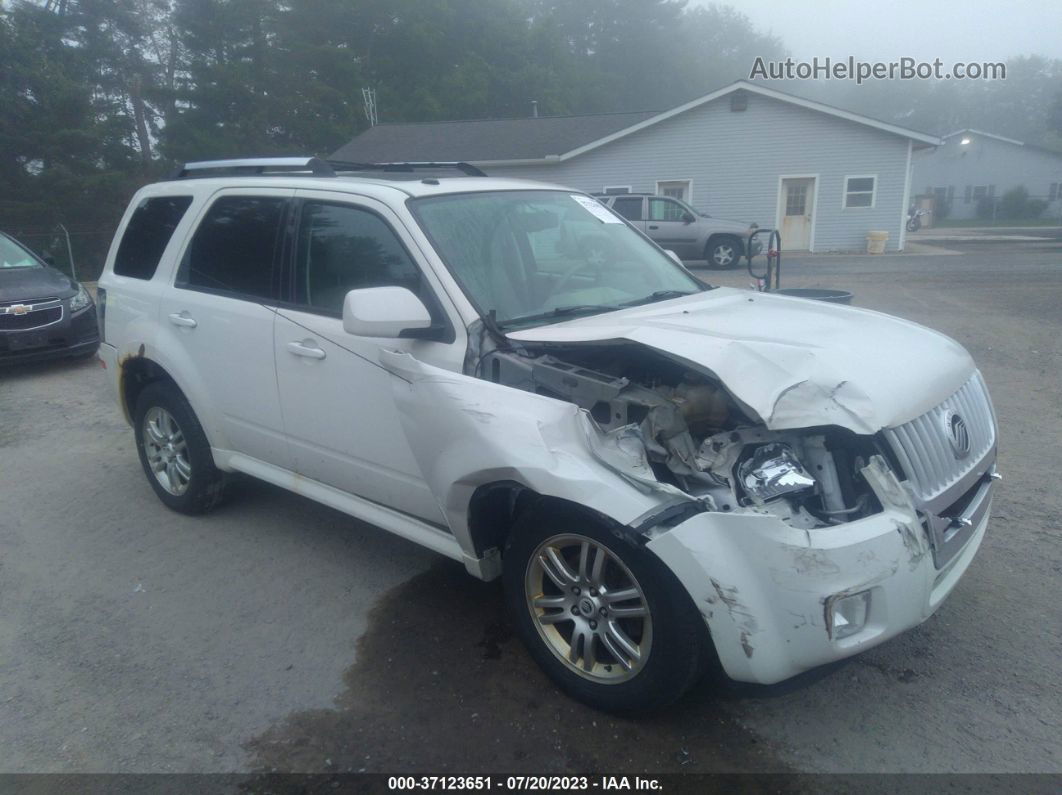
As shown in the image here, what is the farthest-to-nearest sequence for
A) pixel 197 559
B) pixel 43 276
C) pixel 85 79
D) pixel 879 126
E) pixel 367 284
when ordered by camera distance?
pixel 85 79 → pixel 879 126 → pixel 43 276 → pixel 197 559 → pixel 367 284

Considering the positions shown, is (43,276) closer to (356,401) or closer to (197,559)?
(197,559)

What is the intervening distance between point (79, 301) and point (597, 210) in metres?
7.41

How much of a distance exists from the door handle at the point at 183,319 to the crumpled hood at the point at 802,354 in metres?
2.15

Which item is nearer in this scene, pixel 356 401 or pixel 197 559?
pixel 356 401

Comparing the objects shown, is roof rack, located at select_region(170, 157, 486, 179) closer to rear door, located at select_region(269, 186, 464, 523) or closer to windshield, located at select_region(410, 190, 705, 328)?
rear door, located at select_region(269, 186, 464, 523)

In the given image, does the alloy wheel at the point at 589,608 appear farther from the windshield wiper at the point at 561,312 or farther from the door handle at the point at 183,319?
the door handle at the point at 183,319

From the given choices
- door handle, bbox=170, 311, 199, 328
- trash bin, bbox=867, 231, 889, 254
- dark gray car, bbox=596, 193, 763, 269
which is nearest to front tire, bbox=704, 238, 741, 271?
dark gray car, bbox=596, 193, 763, 269

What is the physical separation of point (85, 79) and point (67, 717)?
33.9 m

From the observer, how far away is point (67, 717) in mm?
3209

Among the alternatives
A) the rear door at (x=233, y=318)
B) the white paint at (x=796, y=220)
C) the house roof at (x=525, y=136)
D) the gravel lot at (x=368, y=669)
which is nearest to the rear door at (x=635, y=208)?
the house roof at (x=525, y=136)

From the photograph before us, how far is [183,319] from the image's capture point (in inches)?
181

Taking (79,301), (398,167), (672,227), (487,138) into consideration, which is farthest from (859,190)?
(398,167)

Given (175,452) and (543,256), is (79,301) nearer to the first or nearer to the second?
(175,452)

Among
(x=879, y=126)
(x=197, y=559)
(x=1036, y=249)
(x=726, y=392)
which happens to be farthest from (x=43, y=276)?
(x=1036, y=249)
